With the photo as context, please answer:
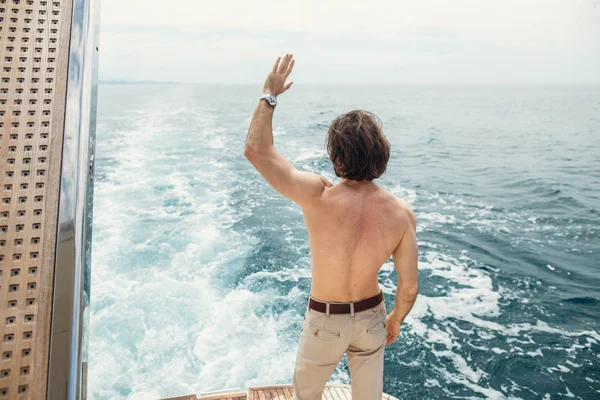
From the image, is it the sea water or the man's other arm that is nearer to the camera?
the man's other arm

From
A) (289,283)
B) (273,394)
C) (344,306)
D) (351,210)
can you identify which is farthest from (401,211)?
(289,283)

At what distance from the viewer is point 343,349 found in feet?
4.42

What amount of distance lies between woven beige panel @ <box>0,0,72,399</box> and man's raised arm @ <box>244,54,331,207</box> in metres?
0.45

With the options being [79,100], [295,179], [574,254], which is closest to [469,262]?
[574,254]

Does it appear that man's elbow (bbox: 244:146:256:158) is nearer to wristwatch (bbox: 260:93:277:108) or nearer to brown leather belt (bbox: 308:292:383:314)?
wristwatch (bbox: 260:93:277:108)


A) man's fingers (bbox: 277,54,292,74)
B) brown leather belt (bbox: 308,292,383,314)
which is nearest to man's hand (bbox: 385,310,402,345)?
brown leather belt (bbox: 308,292,383,314)

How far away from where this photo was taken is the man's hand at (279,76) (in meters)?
1.21

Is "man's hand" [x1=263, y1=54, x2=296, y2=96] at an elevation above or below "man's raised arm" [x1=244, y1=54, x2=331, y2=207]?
above

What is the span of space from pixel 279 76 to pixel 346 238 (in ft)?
1.64

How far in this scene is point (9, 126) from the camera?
3.28ft

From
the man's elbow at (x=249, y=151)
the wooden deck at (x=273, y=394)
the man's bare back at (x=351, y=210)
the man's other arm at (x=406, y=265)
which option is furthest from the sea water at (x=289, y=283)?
the man's elbow at (x=249, y=151)

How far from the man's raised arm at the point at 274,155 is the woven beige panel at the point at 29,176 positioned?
0.45 m

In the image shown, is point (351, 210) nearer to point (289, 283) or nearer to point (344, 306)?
point (344, 306)

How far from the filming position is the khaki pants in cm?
133
